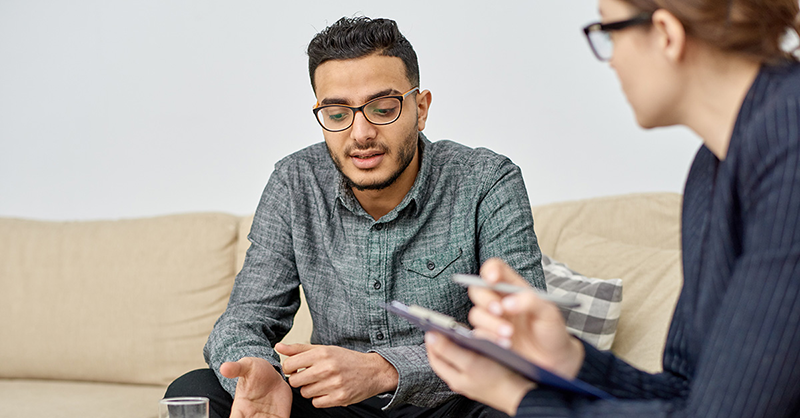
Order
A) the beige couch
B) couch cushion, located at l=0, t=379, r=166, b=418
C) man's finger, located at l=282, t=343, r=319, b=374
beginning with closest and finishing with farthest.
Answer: man's finger, located at l=282, t=343, r=319, b=374 → couch cushion, located at l=0, t=379, r=166, b=418 → the beige couch

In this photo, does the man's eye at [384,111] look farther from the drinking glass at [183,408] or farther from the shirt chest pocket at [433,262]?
the drinking glass at [183,408]

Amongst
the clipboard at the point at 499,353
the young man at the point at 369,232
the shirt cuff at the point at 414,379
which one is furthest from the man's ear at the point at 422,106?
the clipboard at the point at 499,353

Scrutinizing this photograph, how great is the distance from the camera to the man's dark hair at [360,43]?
153 cm

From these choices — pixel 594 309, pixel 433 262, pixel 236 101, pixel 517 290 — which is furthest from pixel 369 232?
pixel 236 101

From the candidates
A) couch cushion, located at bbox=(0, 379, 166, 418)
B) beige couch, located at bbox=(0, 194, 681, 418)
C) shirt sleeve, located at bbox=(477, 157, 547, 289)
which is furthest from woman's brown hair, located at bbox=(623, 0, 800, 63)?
couch cushion, located at bbox=(0, 379, 166, 418)

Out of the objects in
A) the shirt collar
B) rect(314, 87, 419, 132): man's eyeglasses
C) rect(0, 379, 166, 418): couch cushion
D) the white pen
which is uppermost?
rect(314, 87, 419, 132): man's eyeglasses

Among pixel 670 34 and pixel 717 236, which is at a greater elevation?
pixel 670 34

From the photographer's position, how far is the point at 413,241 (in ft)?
5.14

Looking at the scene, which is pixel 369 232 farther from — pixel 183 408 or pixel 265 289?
pixel 183 408

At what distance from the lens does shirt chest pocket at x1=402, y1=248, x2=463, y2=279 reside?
1520mm

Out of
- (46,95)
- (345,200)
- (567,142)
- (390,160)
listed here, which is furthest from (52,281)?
(567,142)

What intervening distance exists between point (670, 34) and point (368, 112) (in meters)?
0.83

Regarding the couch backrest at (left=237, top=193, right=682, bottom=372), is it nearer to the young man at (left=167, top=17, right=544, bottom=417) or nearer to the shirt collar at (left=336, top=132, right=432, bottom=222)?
the young man at (left=167, top=17, right=544, bottom=417)

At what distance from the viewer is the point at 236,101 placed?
269cm
